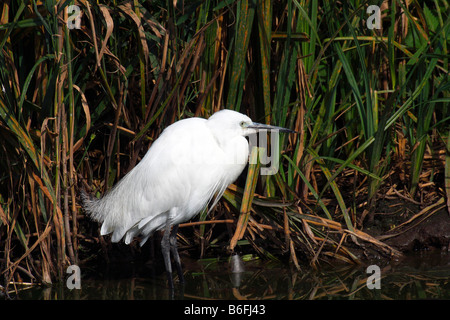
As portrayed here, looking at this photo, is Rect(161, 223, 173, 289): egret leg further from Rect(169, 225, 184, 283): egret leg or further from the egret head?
the egret head

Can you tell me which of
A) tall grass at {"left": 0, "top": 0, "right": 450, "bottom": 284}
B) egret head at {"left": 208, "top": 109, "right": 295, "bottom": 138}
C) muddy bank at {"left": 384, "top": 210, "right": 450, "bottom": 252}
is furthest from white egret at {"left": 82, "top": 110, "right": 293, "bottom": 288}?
muddy bank at {"left": 384, "top": 210, "right": 450, "bottom": 252}

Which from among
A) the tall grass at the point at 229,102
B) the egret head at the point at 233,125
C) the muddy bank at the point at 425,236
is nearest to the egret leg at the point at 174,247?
the tall grass at the point at 229,102

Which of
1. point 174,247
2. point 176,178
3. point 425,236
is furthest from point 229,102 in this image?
point 425,236

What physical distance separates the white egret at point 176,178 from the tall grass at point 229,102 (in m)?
0.13

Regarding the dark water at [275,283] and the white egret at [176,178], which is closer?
the dark water at [275,283]

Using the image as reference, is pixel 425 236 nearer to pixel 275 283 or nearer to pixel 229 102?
pixel 275 283

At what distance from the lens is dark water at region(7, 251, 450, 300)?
260cm

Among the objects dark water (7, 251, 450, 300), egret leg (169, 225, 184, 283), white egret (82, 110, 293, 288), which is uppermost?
white egret (82, 110, 293, 288)

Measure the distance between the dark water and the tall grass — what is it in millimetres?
107

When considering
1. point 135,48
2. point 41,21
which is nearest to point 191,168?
point 135,48

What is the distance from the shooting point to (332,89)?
3.04m

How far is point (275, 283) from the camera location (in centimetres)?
279

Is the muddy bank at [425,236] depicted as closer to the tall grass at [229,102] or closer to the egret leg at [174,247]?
the tall grass at [229,102]

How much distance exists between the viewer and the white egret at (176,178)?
2738 mm
